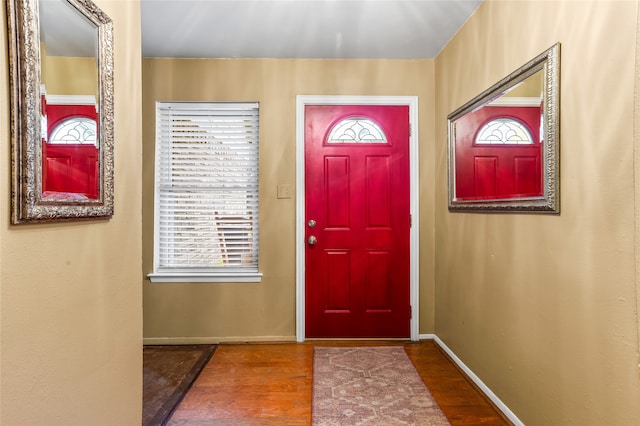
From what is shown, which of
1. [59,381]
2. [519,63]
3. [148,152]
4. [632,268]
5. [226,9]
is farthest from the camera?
[148,152]

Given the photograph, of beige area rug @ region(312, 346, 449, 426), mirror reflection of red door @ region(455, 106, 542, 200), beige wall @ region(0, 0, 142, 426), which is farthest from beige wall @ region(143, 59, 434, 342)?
beige wall @ region(0, 0, 142, 426)

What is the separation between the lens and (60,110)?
1.07 meters

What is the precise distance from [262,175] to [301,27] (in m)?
1.20

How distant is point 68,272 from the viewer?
3.69 feet

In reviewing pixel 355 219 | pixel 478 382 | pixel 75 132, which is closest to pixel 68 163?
pixel 75 132

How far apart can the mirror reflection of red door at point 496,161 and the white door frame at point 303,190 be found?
50 cm

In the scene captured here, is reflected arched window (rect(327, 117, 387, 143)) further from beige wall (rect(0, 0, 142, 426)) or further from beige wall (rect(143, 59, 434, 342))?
beige wall (rect(0, 0, 142, 426))

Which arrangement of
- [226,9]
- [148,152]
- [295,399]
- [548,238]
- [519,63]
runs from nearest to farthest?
1. [548,238]
2. [519,63]
3. [295,399]
4. [226,9]
5. [148,152]

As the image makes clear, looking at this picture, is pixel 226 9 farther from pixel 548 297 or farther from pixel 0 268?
pixel 548 297

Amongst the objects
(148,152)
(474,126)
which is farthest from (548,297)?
(148,152)

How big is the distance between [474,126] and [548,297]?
3.90 ft

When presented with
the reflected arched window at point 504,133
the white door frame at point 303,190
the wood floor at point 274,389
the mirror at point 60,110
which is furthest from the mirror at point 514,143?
the mirror at point 60,110

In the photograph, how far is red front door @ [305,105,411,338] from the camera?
307 cm

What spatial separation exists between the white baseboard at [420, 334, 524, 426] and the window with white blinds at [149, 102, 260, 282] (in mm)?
1640
